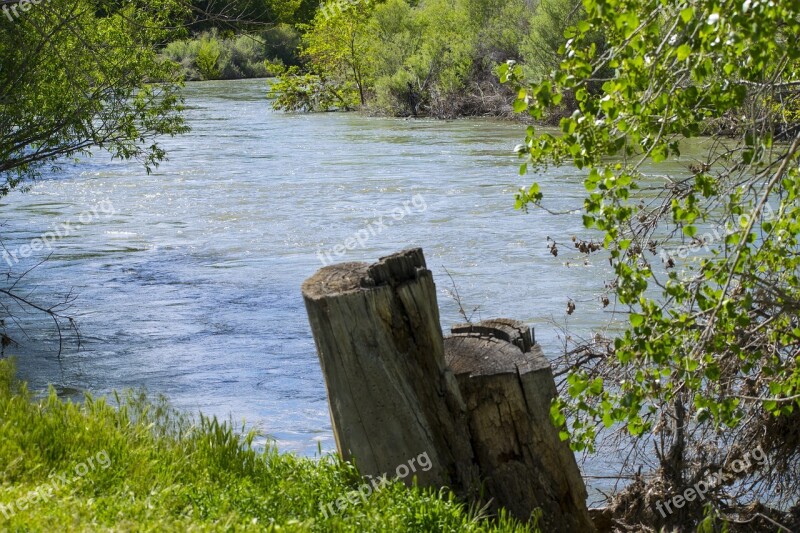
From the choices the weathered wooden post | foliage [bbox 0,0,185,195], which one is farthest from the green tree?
the weathered wooden post

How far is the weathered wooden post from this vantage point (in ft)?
16.8

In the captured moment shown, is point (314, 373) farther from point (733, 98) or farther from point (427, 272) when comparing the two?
point (733, 98)

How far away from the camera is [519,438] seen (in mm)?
5371

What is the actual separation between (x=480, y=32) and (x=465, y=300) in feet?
85.0

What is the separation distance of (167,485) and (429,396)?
1329 millimetres

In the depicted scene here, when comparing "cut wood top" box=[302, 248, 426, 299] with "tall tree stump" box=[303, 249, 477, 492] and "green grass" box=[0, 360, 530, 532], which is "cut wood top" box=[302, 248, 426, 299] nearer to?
"tall tree stump" box=[303, 249, 477, 492]

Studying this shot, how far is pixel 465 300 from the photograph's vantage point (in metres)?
11.6

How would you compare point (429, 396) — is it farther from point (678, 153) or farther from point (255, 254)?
point (255, 254)

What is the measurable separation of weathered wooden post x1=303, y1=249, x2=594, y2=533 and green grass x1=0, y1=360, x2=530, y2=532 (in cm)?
19

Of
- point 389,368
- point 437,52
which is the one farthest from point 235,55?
point 389,368

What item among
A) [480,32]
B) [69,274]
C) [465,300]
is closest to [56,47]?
[69,274]

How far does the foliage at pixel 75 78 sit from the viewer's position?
10.5 meters

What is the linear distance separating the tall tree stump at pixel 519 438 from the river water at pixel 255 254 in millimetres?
2507

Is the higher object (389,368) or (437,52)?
(437,52)
